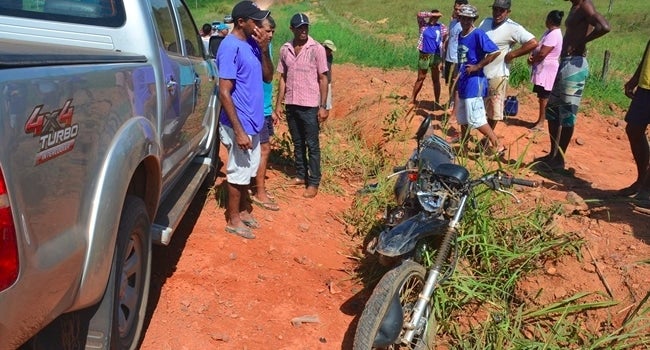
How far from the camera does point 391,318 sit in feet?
8.71

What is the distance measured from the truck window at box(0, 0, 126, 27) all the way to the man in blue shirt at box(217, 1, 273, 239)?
0.97 metres

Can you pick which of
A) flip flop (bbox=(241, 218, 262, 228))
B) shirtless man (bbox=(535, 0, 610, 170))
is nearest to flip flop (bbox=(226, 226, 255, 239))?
flip flop (bbox=(241, 218, 262, 228))

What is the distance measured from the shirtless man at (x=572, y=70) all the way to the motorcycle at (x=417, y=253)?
2596 mm

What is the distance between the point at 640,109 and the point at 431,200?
2.45 meters

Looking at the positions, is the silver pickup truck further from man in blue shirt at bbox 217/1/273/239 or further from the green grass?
the green grass

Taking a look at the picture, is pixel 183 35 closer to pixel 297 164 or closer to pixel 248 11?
pixel 248 11

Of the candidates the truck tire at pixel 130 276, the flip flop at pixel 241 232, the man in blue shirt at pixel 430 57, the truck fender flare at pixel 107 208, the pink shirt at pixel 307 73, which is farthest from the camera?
the man in blue shirt at pixel 430 57

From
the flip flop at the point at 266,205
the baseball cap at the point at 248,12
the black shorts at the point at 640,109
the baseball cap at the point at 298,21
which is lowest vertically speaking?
the flip flop at the point at 266,205

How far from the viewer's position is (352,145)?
23.1ft

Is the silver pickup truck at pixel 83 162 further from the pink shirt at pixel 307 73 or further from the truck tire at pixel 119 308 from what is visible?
the pink shirt at pixel 307 73

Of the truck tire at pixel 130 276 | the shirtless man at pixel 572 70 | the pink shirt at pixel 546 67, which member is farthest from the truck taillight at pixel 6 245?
the pink shirt at pixel 546 67

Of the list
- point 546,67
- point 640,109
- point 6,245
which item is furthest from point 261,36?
point 546,67

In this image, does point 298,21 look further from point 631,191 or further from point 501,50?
point 631,191

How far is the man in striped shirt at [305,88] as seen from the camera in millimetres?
5027
